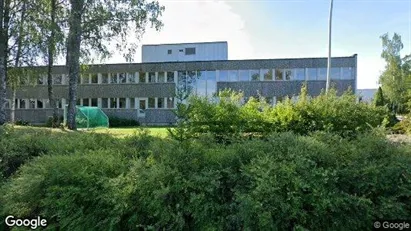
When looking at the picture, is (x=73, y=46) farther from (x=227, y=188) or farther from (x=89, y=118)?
(x=227, y=188)

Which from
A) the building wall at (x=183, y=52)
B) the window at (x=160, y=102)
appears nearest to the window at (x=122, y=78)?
the window at (x=160, y=102)

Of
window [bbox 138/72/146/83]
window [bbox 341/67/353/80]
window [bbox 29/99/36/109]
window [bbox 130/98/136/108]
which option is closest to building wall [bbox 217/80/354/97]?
window [bbox 341/67/353/80]

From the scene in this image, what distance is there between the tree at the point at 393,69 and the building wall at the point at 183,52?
76.9ft

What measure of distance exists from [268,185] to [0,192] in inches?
152

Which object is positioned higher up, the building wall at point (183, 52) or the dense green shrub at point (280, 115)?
the building wall at point (183, 52)

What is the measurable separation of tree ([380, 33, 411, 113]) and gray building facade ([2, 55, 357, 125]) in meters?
18.1

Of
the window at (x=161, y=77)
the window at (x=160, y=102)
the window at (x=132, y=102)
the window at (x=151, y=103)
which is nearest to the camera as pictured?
the window at (x=160, y=102)

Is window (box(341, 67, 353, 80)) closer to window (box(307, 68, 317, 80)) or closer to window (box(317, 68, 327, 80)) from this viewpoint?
window (box(317, 68, 327, 80))

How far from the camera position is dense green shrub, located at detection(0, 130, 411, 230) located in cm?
399

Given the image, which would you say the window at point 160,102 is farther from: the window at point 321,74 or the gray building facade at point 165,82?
the window at point 321,74

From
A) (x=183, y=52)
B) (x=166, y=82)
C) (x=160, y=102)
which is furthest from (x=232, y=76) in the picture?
(x=183, y=52)

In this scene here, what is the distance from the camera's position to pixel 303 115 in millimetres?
8539

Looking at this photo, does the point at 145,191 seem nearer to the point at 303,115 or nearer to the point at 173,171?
the point at 173,171

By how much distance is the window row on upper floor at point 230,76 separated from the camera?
3209 cm
